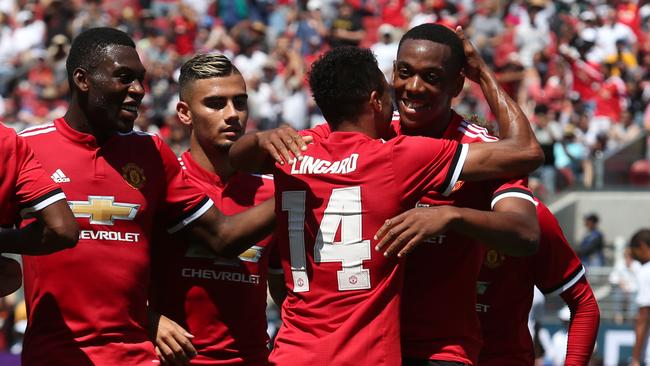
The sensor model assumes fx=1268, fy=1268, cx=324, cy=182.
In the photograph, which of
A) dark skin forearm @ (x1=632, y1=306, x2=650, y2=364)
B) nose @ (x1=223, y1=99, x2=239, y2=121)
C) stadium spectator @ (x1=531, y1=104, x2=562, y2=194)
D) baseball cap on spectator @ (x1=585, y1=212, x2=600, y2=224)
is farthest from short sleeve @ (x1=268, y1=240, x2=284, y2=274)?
stadium spectator @ (x1=531, y1=104, x2=562, y2=194)

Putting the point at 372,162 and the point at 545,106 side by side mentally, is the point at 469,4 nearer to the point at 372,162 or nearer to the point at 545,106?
the point at 545,106

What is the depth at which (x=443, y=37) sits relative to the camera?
19.2ft

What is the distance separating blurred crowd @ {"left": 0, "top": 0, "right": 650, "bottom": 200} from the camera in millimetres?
19562

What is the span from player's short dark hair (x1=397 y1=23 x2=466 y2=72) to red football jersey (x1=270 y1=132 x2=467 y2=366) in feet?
1.90

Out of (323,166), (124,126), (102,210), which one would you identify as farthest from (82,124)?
(323,166)

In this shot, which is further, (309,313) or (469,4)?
(469,4)

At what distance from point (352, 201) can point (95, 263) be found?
1.28 metres

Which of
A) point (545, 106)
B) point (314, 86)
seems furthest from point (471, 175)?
point (545, 106)

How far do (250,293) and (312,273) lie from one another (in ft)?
3.34

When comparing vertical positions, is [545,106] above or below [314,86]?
below

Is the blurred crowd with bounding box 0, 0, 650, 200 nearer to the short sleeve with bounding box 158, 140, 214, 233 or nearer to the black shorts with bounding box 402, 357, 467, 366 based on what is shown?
the short sleeve with bounding box 158, 140, 214, 233

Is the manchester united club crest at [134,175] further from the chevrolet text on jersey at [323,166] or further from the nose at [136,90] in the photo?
the chevrolet text on jersey at [323,166]

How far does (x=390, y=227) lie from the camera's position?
204 inches

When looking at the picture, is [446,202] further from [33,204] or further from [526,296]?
[33,204]
